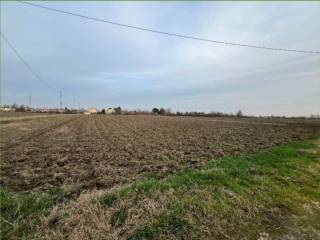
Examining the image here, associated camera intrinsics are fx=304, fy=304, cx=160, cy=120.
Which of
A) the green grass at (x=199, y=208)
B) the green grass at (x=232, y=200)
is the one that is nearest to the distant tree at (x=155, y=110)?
the green grass at (x=232, y=200)

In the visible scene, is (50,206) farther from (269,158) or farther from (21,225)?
Answer: (269,158)

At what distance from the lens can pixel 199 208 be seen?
713 centimetres

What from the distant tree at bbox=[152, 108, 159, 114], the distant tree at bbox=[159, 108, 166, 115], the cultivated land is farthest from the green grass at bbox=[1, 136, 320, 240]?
the distant tree at bbox=[152, 108, 159, 114]

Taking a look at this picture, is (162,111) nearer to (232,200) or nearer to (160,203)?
(232,200)

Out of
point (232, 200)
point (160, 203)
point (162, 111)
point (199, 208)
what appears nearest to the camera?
point (199, 208)

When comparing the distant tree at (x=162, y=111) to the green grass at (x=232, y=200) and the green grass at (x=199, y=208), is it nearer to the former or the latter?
the green grass at (x=232, y=200)

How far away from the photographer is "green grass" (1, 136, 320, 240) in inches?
250

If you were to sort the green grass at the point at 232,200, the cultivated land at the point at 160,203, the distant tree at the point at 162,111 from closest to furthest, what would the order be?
the cultivated land at the point at 160,203, the green grass at the point at 232,200, the distant tree at the point at 162,111

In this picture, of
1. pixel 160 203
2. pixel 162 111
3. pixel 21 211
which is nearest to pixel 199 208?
pixel 160 203

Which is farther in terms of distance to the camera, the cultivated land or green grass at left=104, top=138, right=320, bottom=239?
green grass at left=104, top=138, right=320, bottom=239

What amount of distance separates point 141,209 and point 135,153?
31.5 ft

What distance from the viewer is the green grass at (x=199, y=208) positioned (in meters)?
6.34

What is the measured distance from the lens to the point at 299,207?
316 inches

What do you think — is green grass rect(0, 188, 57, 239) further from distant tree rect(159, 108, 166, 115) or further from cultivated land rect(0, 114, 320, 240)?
distant tree rect(159, 108, 166, 115)
